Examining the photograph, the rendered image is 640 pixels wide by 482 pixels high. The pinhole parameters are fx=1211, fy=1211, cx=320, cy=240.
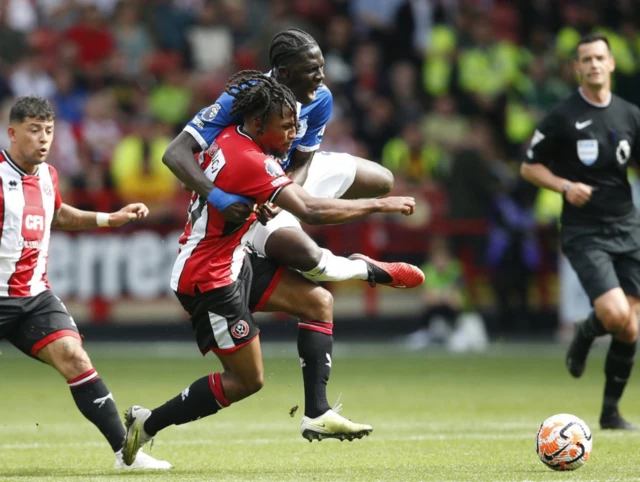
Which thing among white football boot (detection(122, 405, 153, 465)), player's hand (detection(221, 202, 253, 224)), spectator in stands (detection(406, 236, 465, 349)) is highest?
player's hand (detection(221, 202, 253, 224))

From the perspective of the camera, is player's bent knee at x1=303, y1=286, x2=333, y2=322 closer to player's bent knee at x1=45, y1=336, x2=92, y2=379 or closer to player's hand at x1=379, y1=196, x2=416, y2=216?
player's hand at x1=379, y1=196, x2=416, y2=216

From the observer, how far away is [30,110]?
6.90 meters

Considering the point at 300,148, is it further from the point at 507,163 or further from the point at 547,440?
the point at 507,163

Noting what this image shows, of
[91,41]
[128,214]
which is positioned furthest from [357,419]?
[91,41]

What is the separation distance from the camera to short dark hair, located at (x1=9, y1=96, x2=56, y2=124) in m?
6.91

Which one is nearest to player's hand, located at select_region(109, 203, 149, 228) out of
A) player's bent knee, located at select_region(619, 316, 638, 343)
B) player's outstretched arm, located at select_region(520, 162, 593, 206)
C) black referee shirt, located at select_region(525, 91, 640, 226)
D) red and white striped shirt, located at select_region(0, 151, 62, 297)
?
red and white striped shirt, located at select_region(0, 151, 62, 297)

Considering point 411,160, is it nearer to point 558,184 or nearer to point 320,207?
point 558,184

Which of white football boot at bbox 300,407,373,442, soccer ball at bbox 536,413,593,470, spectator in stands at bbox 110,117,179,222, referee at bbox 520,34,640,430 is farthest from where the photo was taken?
spectator in stands at bbox 110,117,179,222

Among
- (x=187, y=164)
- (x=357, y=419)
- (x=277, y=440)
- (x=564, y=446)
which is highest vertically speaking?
(x=187, y=164)

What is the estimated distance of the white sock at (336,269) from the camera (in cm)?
715

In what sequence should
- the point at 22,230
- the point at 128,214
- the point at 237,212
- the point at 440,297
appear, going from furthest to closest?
the point at 440,297 → the point at 128,214 → the point at 22,230 → the point at 237,212

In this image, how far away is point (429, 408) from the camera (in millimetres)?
9969

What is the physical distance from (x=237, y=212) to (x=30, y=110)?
1355mm

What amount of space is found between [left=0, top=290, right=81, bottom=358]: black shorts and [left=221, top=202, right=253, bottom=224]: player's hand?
3.84 ft
